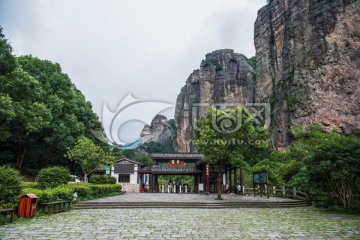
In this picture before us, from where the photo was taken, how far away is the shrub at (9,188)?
29.6ft

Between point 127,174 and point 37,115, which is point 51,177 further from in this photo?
point 127,174

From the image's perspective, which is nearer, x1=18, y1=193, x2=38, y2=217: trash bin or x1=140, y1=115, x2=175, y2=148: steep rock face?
x1=18, y1=193, x2=38, y2=217: trash bin

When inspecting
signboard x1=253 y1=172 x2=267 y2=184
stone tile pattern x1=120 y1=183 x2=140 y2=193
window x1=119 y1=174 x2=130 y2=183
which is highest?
signboard x1=253 y1=172 x2=267 y2=184

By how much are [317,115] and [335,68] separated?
288 inches

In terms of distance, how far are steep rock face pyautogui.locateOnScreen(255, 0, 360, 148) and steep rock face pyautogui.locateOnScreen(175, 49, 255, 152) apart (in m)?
18.1

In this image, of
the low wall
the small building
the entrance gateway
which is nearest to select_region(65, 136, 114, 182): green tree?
the small building

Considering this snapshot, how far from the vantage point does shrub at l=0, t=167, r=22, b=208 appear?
29.6ft

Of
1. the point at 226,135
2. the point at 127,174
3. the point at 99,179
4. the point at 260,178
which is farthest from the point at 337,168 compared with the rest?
the point at 127,174

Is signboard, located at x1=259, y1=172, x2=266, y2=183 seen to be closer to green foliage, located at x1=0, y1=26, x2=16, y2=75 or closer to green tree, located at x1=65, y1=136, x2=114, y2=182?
green tree, located at x1=65, y1=136, x2=114, y2=182

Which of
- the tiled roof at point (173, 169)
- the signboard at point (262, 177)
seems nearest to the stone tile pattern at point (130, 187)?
the tiled roof at point (173, 169)

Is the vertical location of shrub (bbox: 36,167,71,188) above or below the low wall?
above

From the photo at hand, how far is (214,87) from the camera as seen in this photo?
65.7 metres

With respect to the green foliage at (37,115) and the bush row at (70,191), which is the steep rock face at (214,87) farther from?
the bush row at (70,191)

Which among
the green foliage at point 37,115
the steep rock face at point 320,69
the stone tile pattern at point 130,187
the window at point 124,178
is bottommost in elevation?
the stone tile pattern at point 130,187
